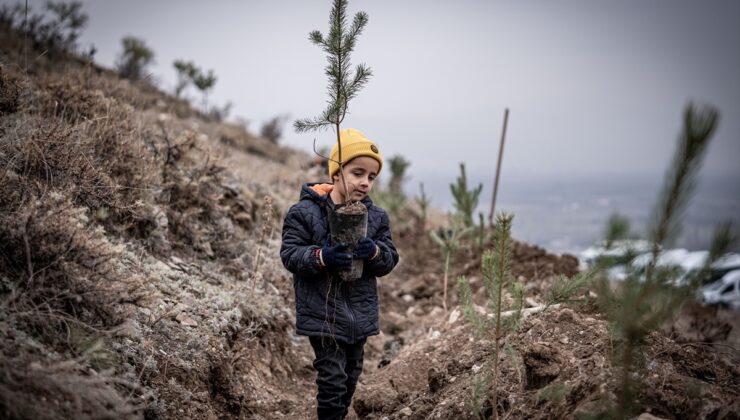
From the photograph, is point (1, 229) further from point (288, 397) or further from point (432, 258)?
point (432, 258)

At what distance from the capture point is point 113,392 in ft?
6.33

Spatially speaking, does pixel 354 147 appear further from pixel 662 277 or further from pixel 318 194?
pixel 662 277

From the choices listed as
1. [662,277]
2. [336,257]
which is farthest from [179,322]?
[662,277]

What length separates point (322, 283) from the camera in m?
2.58

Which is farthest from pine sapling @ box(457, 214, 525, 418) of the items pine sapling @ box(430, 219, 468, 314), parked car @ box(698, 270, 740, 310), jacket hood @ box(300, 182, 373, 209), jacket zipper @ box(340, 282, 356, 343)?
parked car @ box(698, 270, 740, 310)

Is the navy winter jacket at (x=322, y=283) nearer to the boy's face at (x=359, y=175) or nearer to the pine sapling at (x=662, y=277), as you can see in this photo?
the boy's face at (x=359, y=175)

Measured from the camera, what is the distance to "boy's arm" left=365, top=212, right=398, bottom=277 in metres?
2.58

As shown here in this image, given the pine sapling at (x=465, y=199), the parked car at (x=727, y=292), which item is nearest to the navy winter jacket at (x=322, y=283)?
A: the pine sapling at (x=465, y=199)

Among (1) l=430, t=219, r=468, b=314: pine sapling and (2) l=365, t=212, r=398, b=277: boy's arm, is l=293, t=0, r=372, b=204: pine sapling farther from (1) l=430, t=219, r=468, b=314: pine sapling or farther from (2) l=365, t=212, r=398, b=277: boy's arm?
(1) l=430, t=219, r=468, b=314: pine sapling

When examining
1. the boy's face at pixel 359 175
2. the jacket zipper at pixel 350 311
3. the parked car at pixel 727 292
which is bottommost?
the jacket zipper at pixel 350 311

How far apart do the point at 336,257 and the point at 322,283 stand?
286 mm

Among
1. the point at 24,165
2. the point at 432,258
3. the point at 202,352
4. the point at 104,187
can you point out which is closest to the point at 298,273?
the point at 202,352

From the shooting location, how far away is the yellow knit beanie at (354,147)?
2559 millimetres

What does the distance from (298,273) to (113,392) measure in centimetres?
100
